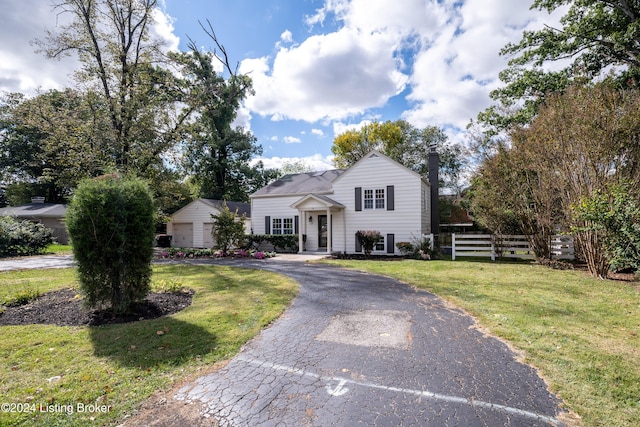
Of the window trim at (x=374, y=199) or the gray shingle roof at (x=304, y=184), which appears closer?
the window trim at (x=374, y=199)

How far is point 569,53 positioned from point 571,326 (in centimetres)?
1527

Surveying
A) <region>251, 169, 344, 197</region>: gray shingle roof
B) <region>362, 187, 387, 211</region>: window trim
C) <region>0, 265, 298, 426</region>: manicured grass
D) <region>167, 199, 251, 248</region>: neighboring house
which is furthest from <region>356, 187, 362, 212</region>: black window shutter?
<region>0, 265, 298, 426</region>: manicured grass

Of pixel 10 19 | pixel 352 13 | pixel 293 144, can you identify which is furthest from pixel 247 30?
pixel 293 144

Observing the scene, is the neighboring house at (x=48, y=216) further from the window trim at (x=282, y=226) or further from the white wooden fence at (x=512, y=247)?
the white wooden fence at (x=512, y=247)

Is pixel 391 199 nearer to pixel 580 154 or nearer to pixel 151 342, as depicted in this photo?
pixel 580 154

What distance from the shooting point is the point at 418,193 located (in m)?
15.6

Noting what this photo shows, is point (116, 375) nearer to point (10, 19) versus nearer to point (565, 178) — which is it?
point (565, 178)

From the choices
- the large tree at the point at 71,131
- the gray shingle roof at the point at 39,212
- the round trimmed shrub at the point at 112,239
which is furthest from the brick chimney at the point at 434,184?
the gray shingle roof at the point at 39,212

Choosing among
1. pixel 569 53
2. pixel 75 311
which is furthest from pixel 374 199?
pixel 75 311

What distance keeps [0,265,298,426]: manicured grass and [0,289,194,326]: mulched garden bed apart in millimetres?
327

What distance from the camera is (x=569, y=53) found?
1379 cm

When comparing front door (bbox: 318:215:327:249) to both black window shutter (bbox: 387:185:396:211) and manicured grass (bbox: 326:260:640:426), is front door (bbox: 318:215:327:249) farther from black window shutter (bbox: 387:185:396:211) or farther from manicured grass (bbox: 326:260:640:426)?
manicured grass (bbox: 326:260:640:426)

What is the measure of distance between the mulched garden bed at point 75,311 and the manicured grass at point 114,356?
327 mm

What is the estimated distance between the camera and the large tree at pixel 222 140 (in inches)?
1164
